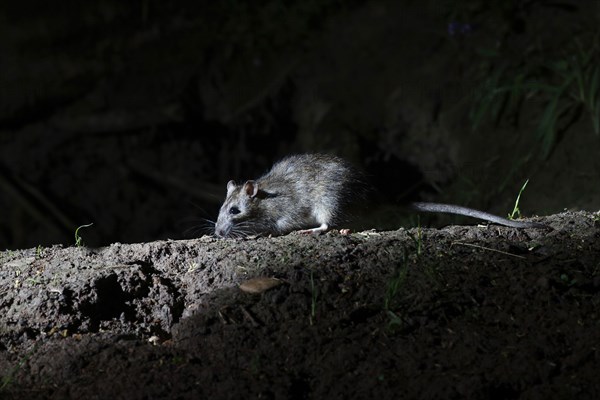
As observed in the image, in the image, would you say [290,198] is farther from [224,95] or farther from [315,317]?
[224,95]

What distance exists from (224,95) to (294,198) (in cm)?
365

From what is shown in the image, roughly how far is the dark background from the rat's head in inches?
80.5

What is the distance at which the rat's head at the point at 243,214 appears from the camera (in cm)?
482

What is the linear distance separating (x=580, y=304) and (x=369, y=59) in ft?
16.6

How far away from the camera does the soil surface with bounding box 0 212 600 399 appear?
2.51 metres

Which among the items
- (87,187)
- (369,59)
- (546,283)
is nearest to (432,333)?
(546,283)

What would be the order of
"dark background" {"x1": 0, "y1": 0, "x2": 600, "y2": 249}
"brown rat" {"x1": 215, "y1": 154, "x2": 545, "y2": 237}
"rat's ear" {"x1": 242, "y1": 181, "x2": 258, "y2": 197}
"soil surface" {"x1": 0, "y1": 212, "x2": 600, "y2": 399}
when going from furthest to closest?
"dark background" {"x1": 0, "y1": 0, "x2": 600, "y2": 249} → "rat's ear" {"x1": 242, "y1": 181, "x2": 258, "y2": 197} → "brown rat" {"x1": 215, "y1": 154, "x2": 545, "y2": 237} → "soil surface" {"x1": 0, "y1": 212, "x2": 600, "y2": 399}

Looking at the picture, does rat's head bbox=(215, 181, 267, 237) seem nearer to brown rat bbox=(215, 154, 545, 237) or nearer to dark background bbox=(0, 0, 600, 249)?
brown rat bbox=(215, 154, 545, 237)

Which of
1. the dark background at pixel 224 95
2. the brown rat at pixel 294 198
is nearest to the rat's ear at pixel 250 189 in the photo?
the brown rat at pixel 294 198

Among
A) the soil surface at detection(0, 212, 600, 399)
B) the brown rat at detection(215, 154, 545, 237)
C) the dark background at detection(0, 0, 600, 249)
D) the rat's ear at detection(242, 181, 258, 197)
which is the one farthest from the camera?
the dark background at detection(0, 0, 600, 249)

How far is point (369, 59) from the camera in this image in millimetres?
7578

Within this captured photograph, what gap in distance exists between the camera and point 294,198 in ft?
15.5

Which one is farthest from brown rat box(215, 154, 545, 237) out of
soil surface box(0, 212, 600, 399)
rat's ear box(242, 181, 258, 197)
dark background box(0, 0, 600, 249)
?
dark background box(0, 0, 600, 249)

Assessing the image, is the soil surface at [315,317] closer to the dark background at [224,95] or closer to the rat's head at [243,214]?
the rat's head at [243,214]
